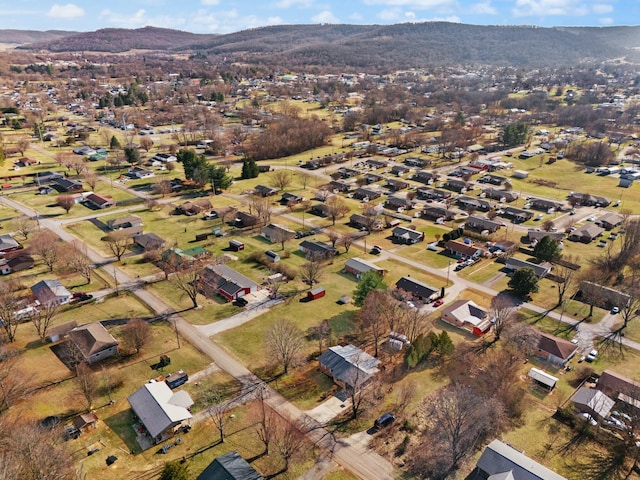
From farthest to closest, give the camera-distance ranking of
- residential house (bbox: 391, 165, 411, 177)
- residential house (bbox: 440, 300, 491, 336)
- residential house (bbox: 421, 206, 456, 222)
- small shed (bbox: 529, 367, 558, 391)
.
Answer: residential house (bbox: 391, 165, 411, 177), residential house (bbox: 421, 206, 456, 222), residential house (bbox: 440, 300, 491, 336), small shed (bbox: 529, 367, 558, 391)

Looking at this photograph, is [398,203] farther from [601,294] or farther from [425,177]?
[601,294]

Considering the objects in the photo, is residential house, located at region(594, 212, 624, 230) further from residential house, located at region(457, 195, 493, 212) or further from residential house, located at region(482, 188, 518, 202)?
residential house, located at region(457, 195, 493, 212)

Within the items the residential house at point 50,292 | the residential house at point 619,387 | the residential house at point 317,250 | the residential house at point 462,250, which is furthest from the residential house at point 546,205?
the residential house at point 50,292

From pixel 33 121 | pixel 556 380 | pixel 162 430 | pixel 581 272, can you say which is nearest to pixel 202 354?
pixel 162 430

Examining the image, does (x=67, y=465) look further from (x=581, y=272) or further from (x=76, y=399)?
(x=581, y=272)

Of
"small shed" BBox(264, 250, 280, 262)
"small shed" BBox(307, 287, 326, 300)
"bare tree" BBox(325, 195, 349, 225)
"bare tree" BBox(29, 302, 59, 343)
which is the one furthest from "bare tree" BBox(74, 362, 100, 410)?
"bare tree" BBox(325, 195, 349, 225)

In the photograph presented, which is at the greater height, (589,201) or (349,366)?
(589,201)

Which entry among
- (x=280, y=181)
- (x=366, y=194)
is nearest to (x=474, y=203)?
(x=366, y=194)
